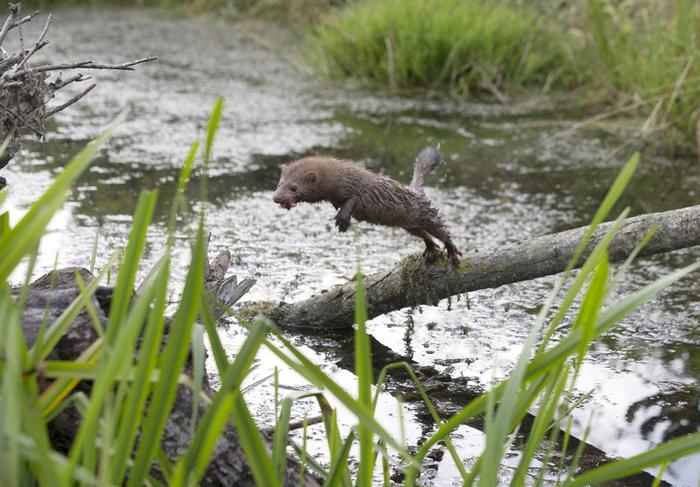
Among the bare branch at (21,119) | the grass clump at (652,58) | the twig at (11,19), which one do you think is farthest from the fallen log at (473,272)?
the grass clump at (652,58)

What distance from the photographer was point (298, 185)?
11.5 ft

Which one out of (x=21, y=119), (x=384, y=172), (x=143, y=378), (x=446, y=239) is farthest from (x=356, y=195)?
(x=384, y=172)

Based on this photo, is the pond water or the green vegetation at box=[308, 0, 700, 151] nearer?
the pond water

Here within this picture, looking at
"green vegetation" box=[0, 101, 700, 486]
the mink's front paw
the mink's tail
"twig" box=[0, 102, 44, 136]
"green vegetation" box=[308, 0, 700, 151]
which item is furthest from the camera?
"green vegetation" box=[308, 0, 700, 151]

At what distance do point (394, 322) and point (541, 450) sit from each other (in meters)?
1.24

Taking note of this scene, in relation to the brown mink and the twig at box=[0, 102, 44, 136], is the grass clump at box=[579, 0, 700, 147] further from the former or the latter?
the twig at box=[0, 102, 44, 136]

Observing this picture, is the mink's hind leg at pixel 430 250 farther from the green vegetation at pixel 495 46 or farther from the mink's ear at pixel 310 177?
the green vegetation at pixel 495 46

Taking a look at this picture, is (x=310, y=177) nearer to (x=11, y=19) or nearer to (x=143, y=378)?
(x=11, y=19)

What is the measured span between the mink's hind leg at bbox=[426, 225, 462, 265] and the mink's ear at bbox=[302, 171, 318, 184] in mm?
514

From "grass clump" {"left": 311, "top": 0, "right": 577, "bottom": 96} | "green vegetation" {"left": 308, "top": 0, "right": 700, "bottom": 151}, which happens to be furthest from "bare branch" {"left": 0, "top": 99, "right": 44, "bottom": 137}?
"grass clump" {"left": 311, "top": 0, "right": 577, "bottom": 96}

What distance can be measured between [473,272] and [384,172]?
3018mm

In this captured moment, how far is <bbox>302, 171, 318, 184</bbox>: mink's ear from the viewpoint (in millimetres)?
3486

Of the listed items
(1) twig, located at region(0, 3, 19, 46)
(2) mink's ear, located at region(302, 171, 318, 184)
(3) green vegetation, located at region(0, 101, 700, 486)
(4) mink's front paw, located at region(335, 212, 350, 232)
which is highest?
(1) twig, located at region(0, 3, 19, 46)

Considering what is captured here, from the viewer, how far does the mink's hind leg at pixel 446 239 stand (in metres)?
3.71
